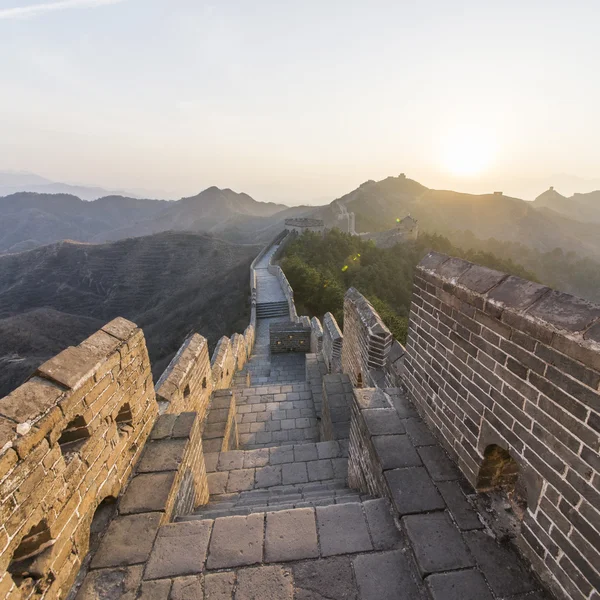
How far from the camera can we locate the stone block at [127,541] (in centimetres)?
206

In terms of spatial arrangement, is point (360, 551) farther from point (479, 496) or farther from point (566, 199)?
point (566, 199)

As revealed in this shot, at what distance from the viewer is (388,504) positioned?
2.46 m

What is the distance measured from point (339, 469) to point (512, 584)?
2431mm

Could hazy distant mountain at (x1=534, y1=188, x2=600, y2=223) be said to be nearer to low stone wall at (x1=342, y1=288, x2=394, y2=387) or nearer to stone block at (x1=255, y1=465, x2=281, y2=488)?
low stone wall at (x1=342, y1=288, x2=394, y2=387)

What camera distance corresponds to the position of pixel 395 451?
279 cm

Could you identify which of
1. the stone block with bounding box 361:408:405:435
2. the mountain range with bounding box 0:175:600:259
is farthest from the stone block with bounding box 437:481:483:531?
the mountain range with bounding box 0:175:600:259

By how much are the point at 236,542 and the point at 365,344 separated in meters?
Result: 3.29

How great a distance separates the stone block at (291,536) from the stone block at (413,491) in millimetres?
656

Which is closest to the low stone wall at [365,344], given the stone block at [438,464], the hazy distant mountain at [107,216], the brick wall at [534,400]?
the stone block at [438,464]

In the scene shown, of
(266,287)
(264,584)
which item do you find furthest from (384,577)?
(266,287)

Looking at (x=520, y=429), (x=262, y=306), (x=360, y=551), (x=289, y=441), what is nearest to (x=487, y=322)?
(x=520, y=429)

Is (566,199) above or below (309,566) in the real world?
above

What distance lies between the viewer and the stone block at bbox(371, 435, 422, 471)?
8.75 feet

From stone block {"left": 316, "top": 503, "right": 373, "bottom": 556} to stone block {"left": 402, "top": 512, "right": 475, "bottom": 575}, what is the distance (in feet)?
1.05
